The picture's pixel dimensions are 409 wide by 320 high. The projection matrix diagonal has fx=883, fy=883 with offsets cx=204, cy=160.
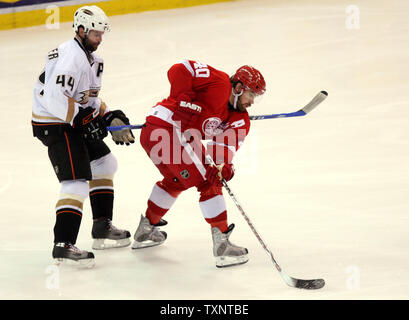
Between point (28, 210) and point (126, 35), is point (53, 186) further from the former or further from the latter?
point (126, 35)

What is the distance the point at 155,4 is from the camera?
399 inches

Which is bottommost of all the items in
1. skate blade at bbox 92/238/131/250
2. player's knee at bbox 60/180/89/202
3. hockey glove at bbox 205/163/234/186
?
skate blade at bbox 92/238/131/250

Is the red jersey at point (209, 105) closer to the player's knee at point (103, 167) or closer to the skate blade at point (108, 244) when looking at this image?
the player's knee at point (103, 167)

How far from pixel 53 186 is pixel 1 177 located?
1.34 ft

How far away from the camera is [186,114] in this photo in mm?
4086

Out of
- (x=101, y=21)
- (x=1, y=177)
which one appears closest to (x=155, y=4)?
(x=1, y=177)

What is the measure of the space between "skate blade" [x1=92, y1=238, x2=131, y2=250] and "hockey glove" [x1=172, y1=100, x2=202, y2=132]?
68cm

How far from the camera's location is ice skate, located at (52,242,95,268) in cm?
394

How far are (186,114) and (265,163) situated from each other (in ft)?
5.67

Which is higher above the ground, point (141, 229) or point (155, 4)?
point (155, 4)

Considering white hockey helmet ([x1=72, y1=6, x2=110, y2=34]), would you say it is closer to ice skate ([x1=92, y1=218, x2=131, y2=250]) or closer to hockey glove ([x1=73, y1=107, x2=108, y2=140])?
hockey glove ([x1=73, y1=107, x2=108, y2=140])

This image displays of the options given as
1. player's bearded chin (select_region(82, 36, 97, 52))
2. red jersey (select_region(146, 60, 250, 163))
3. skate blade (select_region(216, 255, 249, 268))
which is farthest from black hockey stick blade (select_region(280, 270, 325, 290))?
player's bearded chin (select_region(82, 36, 97, 52))

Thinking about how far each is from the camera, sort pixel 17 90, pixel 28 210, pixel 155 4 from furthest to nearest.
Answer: pixel 155 4, pixel 17 90, pixel 28 210
